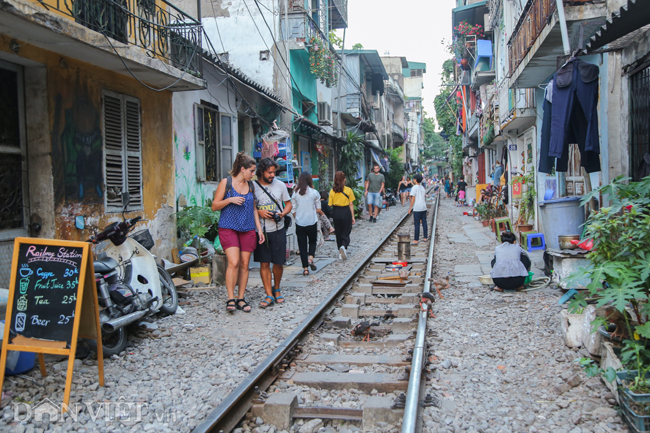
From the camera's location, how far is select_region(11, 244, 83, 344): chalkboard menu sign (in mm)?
3820

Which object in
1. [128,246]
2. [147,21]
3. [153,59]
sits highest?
[147,21]

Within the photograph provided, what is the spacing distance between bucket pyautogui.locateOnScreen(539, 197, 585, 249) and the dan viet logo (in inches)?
239

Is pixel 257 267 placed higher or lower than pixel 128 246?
lower

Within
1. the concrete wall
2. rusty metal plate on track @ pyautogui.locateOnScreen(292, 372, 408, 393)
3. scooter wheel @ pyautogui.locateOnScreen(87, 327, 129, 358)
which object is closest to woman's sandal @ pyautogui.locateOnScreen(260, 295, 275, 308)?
scooter wheel @ pyautogui.locateOnScreen(87, 327, 129, 358)

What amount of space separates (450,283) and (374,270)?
5.16 ft

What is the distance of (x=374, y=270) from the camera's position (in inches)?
367

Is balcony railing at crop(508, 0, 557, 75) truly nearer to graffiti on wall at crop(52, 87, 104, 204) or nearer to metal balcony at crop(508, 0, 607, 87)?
metal balcony at crop(508, 0, 607, 87)

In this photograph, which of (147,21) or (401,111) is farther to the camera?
(401,111)

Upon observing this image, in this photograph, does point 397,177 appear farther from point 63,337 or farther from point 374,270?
point 63,337

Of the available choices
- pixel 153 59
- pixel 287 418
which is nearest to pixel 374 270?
pixel 153 59

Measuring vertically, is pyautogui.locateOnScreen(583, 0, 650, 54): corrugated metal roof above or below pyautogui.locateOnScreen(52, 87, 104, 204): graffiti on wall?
above

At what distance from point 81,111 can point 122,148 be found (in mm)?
1006

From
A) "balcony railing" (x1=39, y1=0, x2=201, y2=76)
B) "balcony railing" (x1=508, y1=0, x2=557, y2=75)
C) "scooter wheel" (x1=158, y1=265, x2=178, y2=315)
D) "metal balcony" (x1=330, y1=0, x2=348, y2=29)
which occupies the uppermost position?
"metal balcony" (x1=330, y1=0, x2=348, y2=29)

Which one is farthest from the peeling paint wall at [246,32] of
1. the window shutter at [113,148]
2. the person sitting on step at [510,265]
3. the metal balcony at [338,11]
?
the person sitting on step at [510,265]
